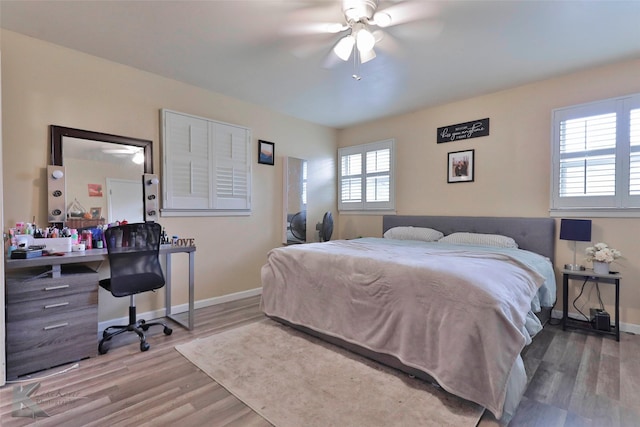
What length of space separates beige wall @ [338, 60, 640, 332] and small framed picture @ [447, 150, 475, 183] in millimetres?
68

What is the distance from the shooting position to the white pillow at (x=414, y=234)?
3860 mm

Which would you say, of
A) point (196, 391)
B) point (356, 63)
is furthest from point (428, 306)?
point (356, 63)

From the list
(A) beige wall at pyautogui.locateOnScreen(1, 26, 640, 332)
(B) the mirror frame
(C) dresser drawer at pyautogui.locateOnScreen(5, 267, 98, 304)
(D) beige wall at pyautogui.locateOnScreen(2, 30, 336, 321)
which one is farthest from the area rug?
(B) the mirror frame

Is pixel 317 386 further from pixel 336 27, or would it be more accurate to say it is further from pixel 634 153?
pixel 634 153

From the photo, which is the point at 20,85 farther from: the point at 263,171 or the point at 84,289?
the point at 263,171

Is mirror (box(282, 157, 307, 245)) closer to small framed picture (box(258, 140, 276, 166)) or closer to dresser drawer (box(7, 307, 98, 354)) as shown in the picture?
small framed picture (box(258, 140, 276, 166))

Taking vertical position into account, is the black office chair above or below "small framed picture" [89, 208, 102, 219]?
below

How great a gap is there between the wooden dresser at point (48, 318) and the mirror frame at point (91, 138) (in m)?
1.01

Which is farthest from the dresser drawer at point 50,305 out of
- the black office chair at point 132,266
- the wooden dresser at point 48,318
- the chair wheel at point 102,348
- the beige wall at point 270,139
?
the beige wall at point 270,139

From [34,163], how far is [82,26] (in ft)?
3.95

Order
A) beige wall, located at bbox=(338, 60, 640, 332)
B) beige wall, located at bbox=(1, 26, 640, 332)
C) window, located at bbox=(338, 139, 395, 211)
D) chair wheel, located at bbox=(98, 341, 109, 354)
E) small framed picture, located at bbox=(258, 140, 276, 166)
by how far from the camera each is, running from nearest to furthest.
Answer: chair wheel, located at bbox=(98, 341, 109, 354), beige wall, located at bbox=(1, 26, 640, 332), beige wall, located at bbox=(338, 60, 640, 332), small framed picture, located at bbox=(258, 140, 276, 166), window, located at bbox=(338, 139, 395, 211)

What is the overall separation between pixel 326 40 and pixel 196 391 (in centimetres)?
282

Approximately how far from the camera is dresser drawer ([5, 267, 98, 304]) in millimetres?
2107

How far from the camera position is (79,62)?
2.78m
